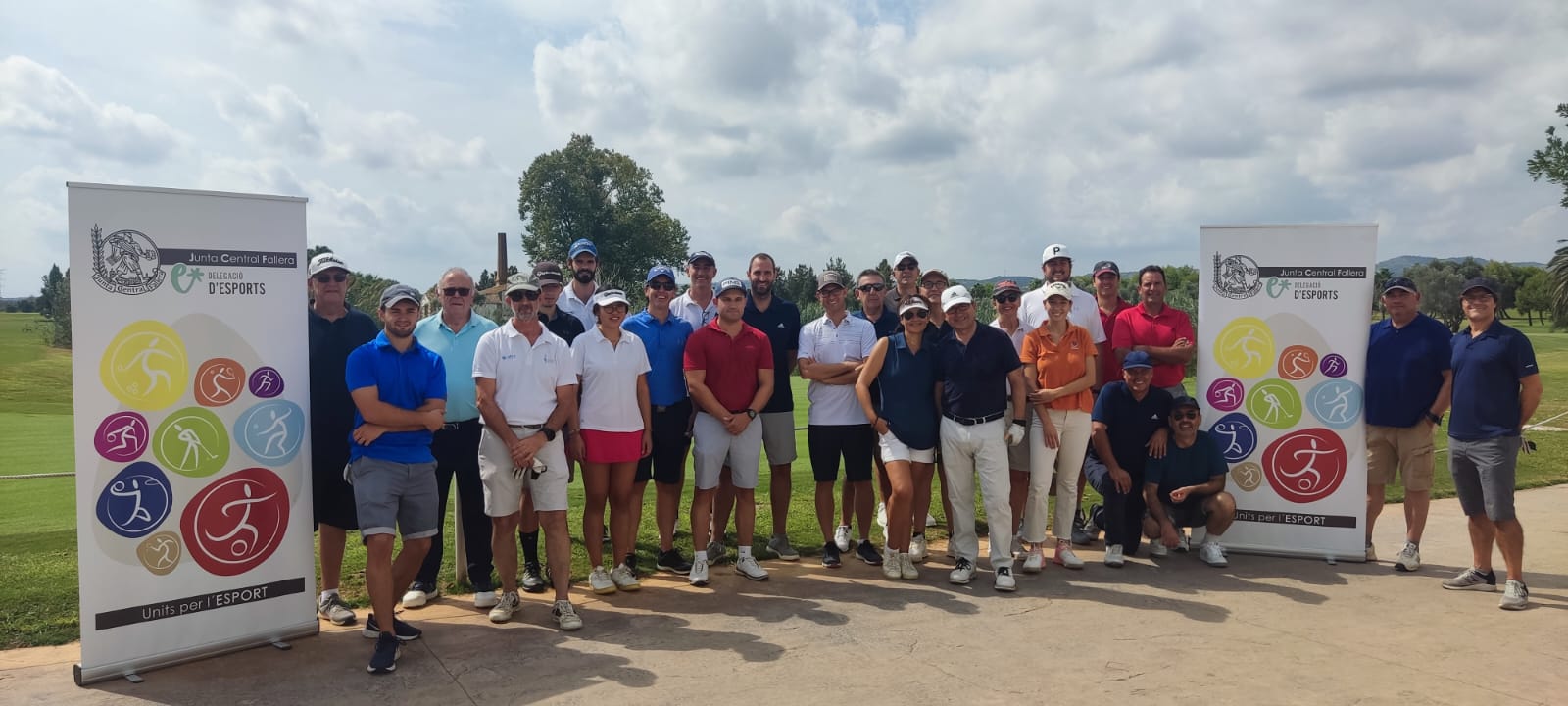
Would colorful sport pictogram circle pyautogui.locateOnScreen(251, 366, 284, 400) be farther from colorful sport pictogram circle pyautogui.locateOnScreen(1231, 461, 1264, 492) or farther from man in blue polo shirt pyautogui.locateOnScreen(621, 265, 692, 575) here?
colorful sport pictogram circle pyautogui.locateOnScreen(1231, 461, 1264, 492)

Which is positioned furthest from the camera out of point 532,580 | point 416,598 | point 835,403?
point 835,403

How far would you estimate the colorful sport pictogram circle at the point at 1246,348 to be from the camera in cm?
719

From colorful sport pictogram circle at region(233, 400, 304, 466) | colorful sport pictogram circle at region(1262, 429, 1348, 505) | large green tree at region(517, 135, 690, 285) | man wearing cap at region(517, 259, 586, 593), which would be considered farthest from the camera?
large green tree at region(517, 135, 690, 285)

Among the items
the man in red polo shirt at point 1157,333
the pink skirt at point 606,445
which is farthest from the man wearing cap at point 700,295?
the man in red polo shirt at point 1157,333

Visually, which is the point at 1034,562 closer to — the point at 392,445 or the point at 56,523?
the point at 392,445

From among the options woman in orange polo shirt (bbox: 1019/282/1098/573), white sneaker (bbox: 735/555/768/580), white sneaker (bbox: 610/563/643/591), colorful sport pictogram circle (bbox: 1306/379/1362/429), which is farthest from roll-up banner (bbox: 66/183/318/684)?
colorful sport pictogram circle (bbox: 1306/379/1362/429)

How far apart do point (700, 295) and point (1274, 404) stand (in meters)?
4.54

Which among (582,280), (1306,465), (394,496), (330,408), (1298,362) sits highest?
(582,280)

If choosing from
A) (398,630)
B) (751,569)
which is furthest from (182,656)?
(751,569)

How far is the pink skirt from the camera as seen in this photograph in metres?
5.77

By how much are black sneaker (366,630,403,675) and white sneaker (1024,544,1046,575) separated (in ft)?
13.4

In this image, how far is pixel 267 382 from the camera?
511 centimetres

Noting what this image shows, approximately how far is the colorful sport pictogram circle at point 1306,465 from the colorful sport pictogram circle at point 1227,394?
1.38ft

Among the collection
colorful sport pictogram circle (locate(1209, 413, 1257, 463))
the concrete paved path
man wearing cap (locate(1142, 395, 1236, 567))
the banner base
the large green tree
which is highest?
the large green tree
